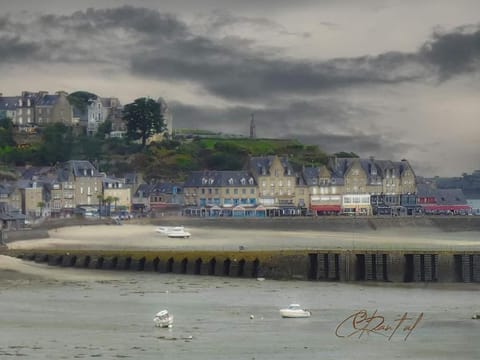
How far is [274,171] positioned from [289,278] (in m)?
65.9

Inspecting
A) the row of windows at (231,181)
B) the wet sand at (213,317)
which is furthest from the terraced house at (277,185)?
the wet sand at (213,317)

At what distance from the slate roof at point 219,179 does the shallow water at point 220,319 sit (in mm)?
63241

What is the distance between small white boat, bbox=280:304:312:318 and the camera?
46.9 m

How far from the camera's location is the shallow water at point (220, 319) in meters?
40.0

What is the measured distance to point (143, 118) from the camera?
14562cm

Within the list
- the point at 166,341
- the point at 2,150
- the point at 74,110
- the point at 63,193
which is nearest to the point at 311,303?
the point at 166,341

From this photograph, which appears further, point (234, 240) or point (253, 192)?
point (253, 192)

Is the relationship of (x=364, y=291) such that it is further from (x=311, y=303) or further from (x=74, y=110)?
(x=74, y=110)

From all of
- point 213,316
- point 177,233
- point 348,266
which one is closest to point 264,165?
point 177,233

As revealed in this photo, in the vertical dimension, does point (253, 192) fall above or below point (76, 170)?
below

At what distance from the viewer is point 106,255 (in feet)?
222

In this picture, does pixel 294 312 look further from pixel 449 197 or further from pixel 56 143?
pixel 56 143

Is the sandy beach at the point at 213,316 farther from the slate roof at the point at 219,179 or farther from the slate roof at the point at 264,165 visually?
the slate roof at the point at 264,165

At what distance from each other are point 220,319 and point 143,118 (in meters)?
100
